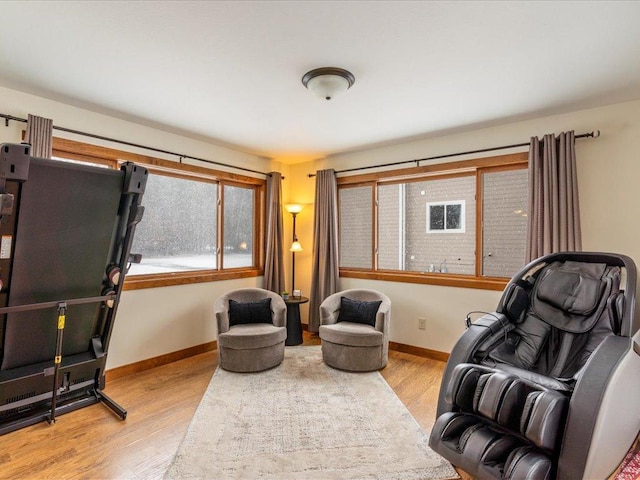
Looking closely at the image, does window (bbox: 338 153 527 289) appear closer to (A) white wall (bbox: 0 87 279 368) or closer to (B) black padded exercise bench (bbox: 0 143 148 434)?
(A) white wall (bbox: 0 87 279 368)

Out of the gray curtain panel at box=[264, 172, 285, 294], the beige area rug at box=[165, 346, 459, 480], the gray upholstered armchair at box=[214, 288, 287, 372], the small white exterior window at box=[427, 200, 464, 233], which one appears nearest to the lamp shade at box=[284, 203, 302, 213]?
the gray curtain panel at box=[264, 172, 285, 294]

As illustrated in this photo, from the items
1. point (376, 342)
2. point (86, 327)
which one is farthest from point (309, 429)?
point (86, 327)

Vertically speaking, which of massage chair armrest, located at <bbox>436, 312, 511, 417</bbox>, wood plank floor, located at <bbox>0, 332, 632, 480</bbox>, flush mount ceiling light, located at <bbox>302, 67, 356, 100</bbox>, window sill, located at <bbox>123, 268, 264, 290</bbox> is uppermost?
flush mount ceiling light, located at <bbox>302, 67, 356, 100</bbox>

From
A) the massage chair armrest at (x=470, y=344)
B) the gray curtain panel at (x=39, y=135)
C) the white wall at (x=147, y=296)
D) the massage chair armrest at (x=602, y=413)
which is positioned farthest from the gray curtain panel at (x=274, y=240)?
the massage chair armrest at (x=602, y=413)

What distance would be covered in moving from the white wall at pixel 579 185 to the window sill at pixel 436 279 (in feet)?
0.20

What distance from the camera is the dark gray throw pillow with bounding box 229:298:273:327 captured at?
3.65 meters

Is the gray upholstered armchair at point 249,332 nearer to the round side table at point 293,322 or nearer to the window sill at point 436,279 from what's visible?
the round side table at point 293,322

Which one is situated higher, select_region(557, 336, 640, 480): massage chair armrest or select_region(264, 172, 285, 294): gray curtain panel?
select_region(264, 172, 285, 294): gray curtain panel

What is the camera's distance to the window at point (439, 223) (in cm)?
348

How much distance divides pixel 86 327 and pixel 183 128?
6.96 feet

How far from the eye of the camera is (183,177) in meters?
3.93

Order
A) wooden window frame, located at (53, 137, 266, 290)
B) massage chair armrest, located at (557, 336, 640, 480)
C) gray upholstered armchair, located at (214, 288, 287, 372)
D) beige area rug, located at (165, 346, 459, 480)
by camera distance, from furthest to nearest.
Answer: gray upholstered armchair, located at (214, 288, 287, 372), wooden window frame, located at (53, 137, 266, 290), beige area rug, located at (165, 346, 459, 480), massage chair armrest, located at (557, 336, 640, 480)

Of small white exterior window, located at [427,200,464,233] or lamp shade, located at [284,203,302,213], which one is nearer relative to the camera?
small white exterior window, located at [427,200,464,233]

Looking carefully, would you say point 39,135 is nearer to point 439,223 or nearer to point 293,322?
point 293,322
